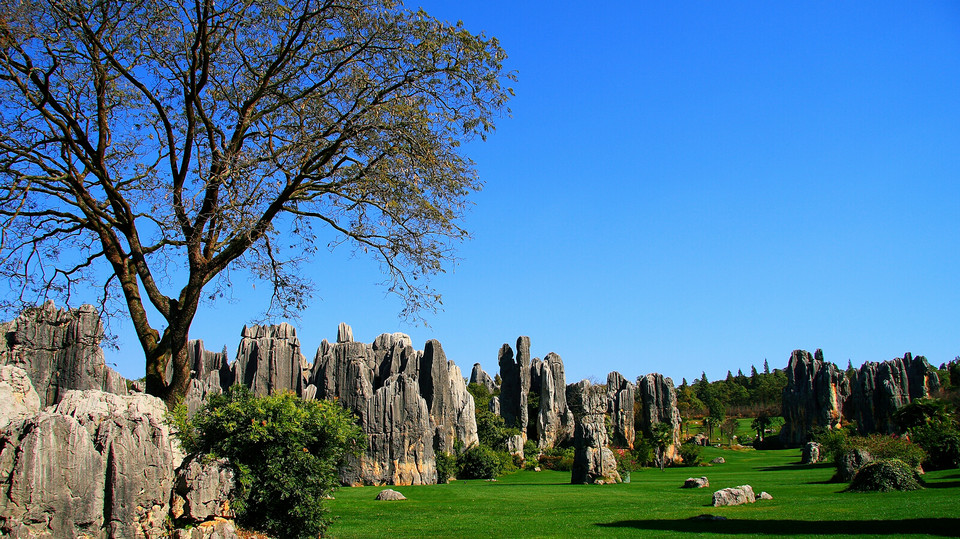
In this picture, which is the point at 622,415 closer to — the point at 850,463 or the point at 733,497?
the point at 850,463

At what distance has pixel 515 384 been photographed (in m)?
66.4

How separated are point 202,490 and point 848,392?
81.7 m

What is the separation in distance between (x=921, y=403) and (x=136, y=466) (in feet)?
165

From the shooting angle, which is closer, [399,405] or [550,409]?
[399,405]

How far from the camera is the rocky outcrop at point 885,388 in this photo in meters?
64.0

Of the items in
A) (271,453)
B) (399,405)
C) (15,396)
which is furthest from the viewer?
(399,405)

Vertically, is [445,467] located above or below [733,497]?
below

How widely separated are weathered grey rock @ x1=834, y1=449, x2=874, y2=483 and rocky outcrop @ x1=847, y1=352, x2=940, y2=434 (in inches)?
1600

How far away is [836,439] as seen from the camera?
38594 millimetres

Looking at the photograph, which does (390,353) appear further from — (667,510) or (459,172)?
(459,172)

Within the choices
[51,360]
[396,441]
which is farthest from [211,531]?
[396,441]

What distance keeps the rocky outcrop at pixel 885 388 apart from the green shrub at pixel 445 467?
46.4m

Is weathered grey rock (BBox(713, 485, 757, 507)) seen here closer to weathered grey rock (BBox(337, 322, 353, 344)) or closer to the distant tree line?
weathered grey rock (BBox(337, 322, 353, 344))

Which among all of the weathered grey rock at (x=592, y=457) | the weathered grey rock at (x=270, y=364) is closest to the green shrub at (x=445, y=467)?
the weathered grey rock at (x=592, y=457)
